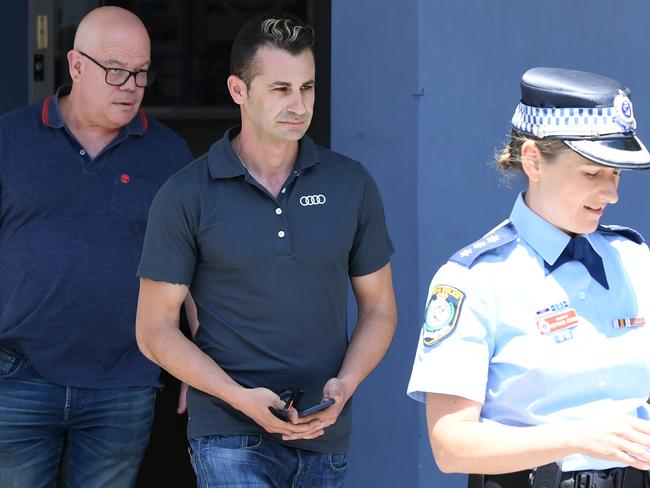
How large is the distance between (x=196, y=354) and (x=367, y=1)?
4.74ft

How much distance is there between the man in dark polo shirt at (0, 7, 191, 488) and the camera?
138 inches

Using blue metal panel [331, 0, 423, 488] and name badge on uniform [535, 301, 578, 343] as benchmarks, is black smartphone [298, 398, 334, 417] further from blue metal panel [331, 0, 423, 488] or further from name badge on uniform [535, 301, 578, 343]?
blue metal panel [331, 0, 423, 488]

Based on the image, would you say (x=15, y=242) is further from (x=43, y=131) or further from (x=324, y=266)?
(x=324, y=266)

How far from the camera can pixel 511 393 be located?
2.41 meters

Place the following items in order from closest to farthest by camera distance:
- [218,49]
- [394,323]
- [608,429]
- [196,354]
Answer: [608,429]
[196,354]
[394,323]
[218,49]

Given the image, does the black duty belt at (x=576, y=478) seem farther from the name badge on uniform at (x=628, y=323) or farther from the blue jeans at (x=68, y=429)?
the blue jeans at (x=68, y=429)

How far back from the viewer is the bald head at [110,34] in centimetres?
361

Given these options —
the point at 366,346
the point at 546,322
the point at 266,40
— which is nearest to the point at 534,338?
the point at 546,322

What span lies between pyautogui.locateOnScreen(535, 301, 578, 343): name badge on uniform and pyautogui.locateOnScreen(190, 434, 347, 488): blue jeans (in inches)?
35.1

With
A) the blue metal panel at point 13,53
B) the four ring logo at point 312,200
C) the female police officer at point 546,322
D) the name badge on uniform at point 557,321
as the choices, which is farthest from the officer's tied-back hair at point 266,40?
the blue metal panel at point 13,53

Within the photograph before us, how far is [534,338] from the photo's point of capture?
2.41 m

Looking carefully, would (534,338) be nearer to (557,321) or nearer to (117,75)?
(557,321)

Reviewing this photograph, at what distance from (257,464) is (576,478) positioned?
90cm

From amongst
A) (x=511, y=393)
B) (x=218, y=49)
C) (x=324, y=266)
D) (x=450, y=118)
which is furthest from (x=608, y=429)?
(x=218, y=49)
